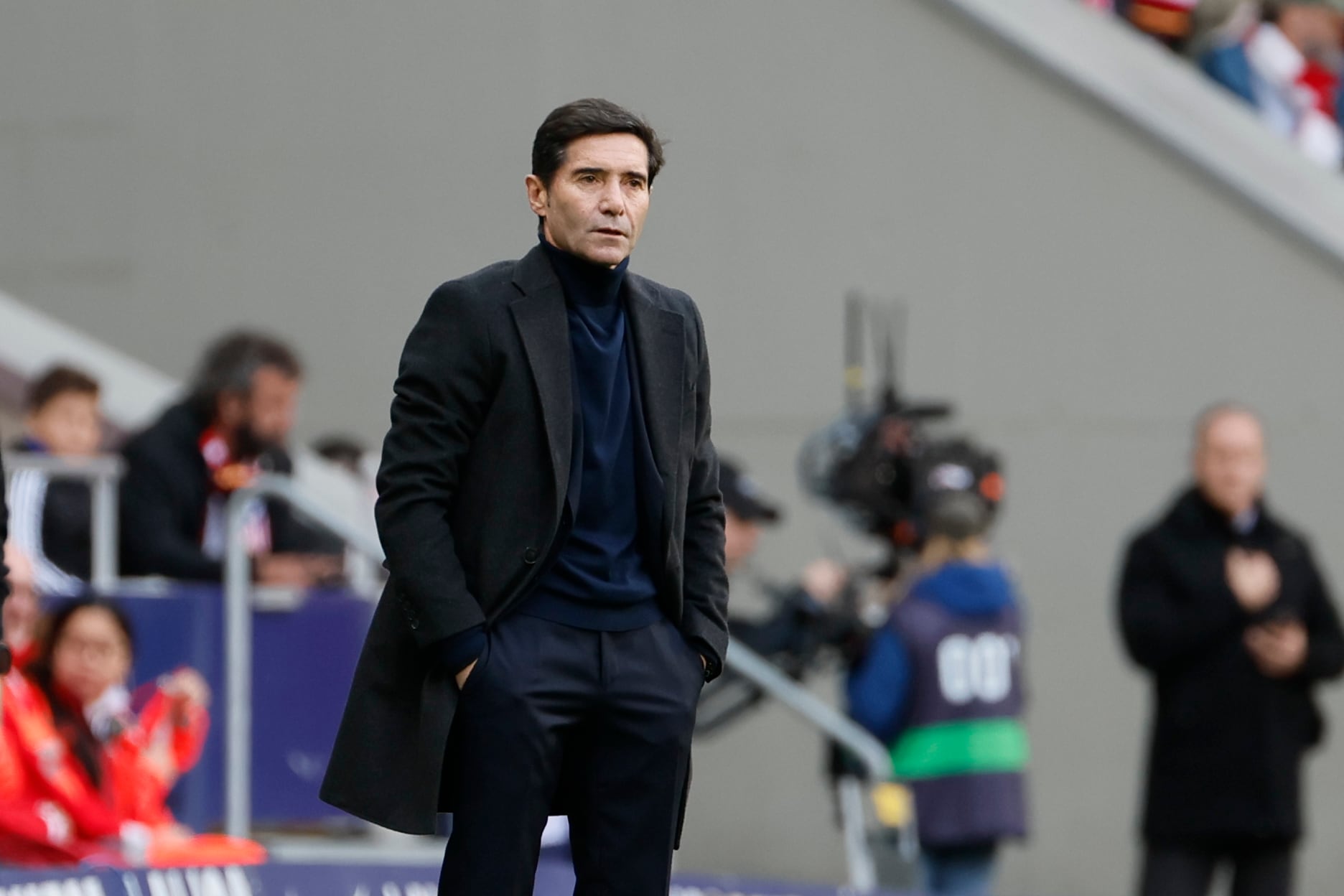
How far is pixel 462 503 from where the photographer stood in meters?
3.76

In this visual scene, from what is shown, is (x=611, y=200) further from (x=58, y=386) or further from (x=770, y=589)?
(x=770, y=589)

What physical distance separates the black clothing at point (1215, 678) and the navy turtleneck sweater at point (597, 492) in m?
3.66

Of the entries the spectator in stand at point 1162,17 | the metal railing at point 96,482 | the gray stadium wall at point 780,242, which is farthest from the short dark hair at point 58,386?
the spectator in stand at point 1162,17

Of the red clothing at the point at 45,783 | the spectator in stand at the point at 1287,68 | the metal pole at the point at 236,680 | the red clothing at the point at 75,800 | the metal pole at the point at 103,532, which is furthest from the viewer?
the spectator in stand at the point at 1287,68

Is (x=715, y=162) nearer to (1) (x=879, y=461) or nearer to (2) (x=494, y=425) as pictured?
(1) (x=879, y=461)

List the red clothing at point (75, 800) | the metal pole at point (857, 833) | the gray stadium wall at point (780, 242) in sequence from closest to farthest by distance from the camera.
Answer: the red clothing at point (75, 800)
the metal pole at point (857, 833)
the gray stadium wall at point (780, 242)

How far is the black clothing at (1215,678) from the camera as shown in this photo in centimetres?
703

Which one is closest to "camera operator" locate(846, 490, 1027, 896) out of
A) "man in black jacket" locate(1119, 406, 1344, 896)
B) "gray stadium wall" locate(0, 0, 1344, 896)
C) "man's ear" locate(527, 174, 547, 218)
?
"man in black jacket" locate(1119, 406, 1344, 896)

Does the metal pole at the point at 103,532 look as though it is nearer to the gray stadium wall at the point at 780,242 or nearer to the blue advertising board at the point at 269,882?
the blue advertising board at the point at 269,882

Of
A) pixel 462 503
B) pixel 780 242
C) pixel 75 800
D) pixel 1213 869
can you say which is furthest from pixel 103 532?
pixel 780 242

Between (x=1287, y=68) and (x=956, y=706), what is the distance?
5.09 meters

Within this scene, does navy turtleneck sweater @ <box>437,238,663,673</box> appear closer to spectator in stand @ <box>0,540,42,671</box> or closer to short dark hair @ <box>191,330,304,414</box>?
spectator in stand @ <box>0,540,42,671</box>

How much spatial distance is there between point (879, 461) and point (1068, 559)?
2.56 meters

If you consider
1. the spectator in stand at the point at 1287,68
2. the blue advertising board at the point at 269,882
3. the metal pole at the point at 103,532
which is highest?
the spectator in stand at the point at 1287,68
